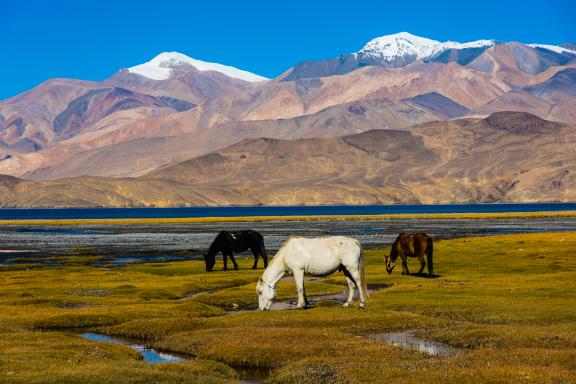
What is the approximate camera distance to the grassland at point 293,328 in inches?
842

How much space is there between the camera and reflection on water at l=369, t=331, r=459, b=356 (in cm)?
2498

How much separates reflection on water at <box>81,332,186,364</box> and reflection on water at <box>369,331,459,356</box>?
676 cm

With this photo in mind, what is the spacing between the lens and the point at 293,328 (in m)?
28.5

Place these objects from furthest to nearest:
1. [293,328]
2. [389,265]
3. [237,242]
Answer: [237,242]
[389,265]
[293,328]

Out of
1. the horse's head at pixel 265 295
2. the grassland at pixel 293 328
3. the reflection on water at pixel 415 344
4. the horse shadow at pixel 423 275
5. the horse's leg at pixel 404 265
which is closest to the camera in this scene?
the grassland at pixel 293 328

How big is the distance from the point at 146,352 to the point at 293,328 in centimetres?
514

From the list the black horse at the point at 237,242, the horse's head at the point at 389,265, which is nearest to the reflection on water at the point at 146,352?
the horse's head at the point at 389,265

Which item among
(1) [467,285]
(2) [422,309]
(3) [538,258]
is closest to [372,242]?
(3) [538,258]

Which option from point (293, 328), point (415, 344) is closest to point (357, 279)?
point (293, 328)

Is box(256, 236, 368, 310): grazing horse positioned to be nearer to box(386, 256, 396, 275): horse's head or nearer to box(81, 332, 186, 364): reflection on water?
box(81, 332, 186, 364): reflection on water

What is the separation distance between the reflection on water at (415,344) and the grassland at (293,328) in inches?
17.7

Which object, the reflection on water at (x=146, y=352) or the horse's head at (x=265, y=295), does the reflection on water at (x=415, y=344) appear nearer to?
the horse's head at (x=265, y=295)

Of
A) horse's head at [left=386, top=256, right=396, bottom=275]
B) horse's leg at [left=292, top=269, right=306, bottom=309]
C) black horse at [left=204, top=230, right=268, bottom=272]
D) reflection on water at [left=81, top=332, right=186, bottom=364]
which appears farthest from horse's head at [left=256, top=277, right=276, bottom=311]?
black horse at [left=204, top=230, right=268, bottom=272]

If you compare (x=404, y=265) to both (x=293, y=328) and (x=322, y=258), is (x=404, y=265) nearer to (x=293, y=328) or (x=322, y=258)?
(x=322, y=258)
